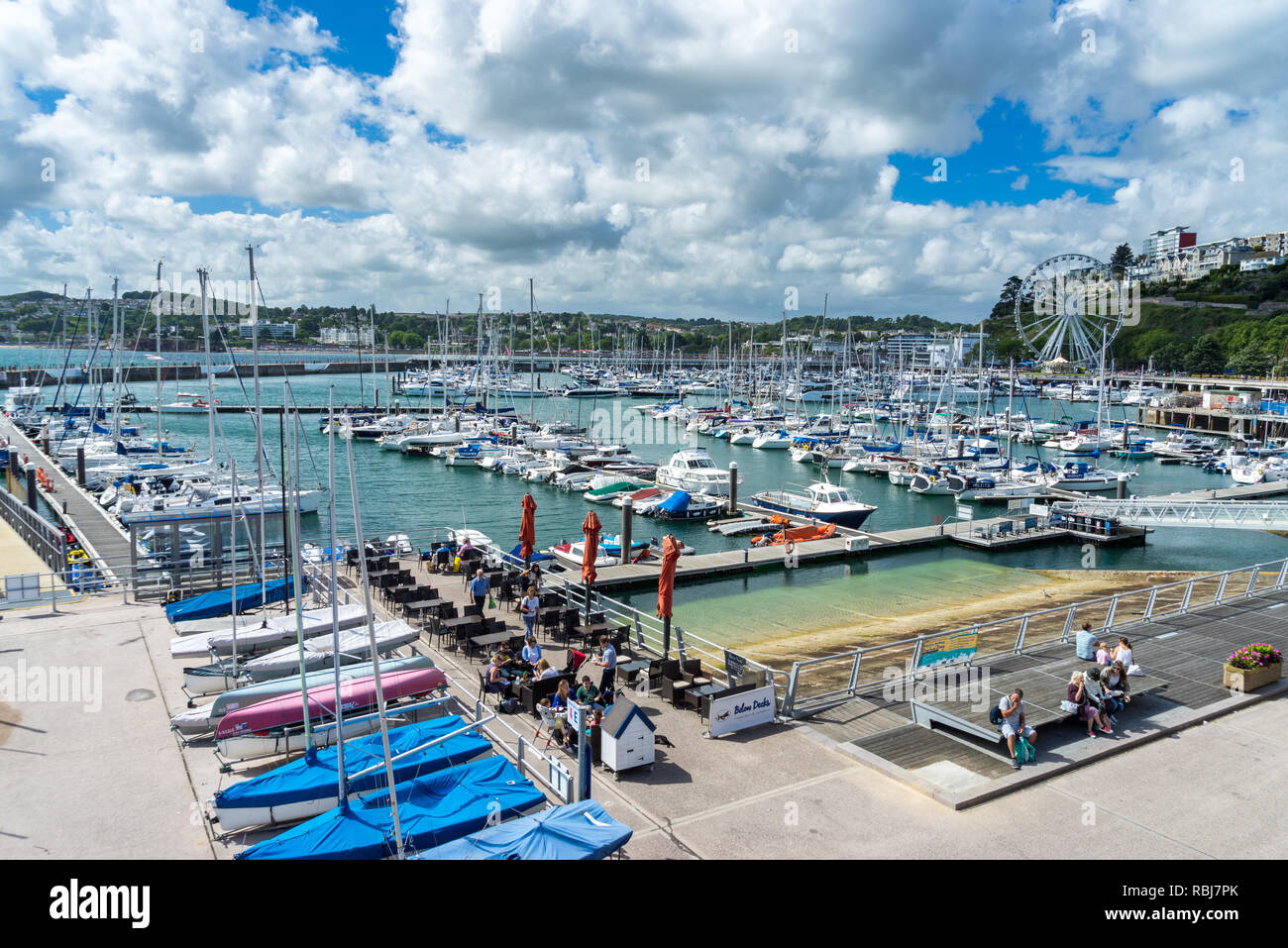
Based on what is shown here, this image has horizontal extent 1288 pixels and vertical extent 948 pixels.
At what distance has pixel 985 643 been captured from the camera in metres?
23.7

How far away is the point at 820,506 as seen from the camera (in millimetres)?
48812

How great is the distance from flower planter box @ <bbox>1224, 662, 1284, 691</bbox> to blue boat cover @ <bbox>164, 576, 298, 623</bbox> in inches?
836

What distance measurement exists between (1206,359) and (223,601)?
182 metres

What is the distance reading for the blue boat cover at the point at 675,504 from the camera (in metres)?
51.0

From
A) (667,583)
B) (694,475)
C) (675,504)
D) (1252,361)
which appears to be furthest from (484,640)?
(1252,361)

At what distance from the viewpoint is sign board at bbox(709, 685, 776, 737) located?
1504 centimetres

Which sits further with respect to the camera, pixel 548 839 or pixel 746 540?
pixel 746 540

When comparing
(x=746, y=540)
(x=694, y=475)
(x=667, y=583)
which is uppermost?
(x=667, y=583)

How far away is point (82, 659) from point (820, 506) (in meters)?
37.1

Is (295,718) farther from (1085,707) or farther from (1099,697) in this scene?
(1099,697)

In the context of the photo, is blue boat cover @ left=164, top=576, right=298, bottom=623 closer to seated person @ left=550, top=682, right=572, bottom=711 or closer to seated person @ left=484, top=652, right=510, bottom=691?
seated person @ left=484, top=652, right=510, bottom=691

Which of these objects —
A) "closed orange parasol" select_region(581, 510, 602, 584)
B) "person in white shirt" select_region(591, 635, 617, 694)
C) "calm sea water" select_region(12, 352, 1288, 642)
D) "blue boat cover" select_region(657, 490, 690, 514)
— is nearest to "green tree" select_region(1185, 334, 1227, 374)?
"calm sea water" select_region(12, 352, 1288, 642)

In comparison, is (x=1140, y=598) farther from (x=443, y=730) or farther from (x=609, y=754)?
(x=443, y=730)

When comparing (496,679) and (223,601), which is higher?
(223,601)
